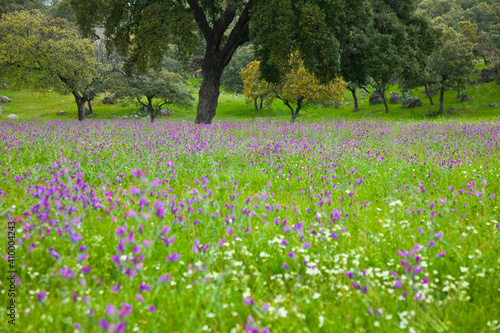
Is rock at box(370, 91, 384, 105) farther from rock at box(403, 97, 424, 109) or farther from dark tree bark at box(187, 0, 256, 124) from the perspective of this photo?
dark tree bark at box(187, 0, 256, 124)

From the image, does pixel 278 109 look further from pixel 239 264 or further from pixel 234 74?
pixel 239 264

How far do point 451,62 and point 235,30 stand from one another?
33.4 meters

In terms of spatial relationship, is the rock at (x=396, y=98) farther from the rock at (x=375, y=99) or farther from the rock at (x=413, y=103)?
the rock at (x=413, y=103)

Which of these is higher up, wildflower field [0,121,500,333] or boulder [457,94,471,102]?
boulder [457,94,471,102]

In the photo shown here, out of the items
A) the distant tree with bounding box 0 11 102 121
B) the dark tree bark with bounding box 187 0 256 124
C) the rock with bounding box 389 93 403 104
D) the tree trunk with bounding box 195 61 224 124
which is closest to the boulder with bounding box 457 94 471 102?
the rock with bounding box 389 93 403 104

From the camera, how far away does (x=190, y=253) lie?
3.08 m

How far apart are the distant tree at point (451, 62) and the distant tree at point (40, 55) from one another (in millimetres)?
42078

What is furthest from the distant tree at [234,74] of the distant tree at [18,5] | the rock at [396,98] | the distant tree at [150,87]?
the distant tree at [18,5]

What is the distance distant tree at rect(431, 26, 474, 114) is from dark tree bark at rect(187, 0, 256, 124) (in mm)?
32527

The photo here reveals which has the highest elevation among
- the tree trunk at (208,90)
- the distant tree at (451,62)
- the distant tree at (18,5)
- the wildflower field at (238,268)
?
the distant tree at (18,5)

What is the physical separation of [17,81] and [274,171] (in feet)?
89.7

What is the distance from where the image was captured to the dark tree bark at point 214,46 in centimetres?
1761

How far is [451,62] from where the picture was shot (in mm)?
37156

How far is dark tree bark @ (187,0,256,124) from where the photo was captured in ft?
57.8
